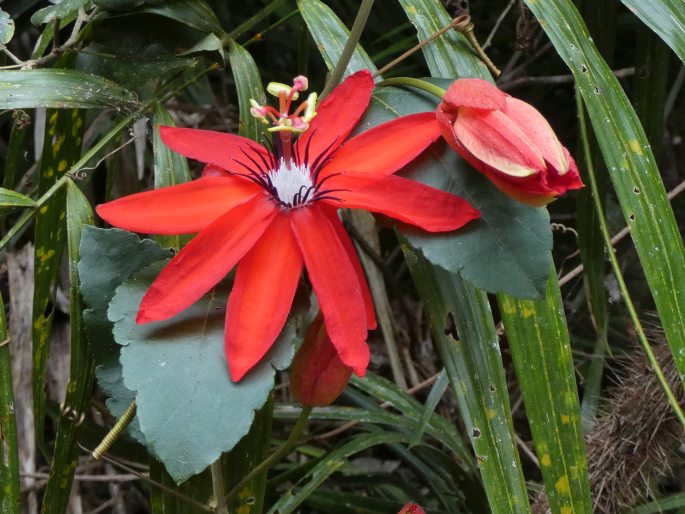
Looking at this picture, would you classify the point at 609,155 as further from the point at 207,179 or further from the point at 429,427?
the point at 429,427

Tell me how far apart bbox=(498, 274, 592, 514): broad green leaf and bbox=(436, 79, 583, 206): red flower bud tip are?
0.13 metres

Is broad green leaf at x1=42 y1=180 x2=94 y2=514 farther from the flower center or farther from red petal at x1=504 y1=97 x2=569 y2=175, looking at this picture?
red petal at x1=504 y1=97 x2=569 y2=175

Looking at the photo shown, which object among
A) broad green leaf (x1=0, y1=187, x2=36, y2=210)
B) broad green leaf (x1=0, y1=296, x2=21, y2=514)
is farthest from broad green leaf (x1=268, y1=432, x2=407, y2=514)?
broad green leaf (x1=0, y1=187, x2=36, y2=210)

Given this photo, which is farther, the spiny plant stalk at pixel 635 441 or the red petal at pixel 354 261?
the spiny plant stalk at pixel 635 441

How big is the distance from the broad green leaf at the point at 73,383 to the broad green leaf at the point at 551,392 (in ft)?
1.11

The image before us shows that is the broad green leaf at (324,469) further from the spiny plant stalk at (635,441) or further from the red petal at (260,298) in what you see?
the red petal at (260,298)

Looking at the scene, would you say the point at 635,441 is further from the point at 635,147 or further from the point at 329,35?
the point at 329,35

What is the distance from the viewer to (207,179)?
602 mm

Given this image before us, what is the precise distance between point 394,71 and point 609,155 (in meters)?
0.87

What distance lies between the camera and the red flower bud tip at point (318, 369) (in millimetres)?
611

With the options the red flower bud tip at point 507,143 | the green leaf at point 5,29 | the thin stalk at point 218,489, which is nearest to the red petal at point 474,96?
the red flower bud tip at point 507,143

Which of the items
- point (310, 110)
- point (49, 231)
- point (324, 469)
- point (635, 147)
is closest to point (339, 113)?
point (310, 110)

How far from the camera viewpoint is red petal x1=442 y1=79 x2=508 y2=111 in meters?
0.55

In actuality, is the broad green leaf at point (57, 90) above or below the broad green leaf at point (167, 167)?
above
